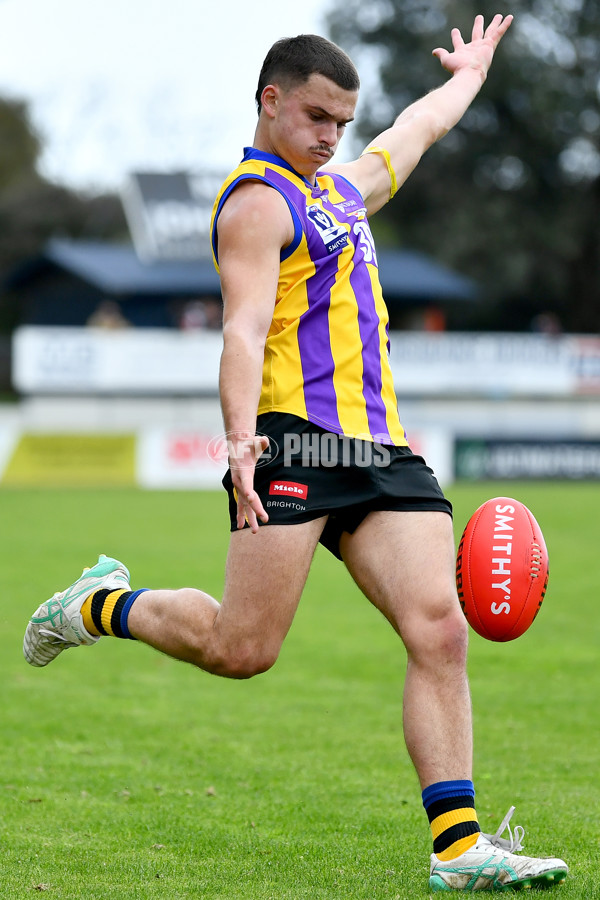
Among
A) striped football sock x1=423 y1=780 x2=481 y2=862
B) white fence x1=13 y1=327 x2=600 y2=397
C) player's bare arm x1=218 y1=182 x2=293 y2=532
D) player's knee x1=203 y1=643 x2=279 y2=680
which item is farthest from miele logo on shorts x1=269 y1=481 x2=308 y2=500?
white fence x1=13 y1=327 x2=600 y2=397

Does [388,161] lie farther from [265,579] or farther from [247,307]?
[265,579]

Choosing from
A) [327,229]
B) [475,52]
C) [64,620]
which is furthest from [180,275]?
[327,229]

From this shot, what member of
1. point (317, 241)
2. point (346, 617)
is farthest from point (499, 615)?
point (346, 617)

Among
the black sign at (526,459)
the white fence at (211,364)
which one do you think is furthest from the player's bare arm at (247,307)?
the white fence at (211,364)

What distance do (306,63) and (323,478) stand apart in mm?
1272

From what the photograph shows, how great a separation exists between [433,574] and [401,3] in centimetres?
3926

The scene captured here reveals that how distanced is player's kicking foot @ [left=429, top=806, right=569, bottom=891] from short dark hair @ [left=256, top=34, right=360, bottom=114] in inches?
92.0

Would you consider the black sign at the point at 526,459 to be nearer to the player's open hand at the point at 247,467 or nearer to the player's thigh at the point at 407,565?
the player's thigh at the point at 407,565

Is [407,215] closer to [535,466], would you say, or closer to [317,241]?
[535,466]

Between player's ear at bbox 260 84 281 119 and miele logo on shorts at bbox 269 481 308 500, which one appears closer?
miele logo on shorts at bbox 269 481 308 500

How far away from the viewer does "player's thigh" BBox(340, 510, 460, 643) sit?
3701 millimetres

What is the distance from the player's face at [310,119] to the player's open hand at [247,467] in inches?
38.0

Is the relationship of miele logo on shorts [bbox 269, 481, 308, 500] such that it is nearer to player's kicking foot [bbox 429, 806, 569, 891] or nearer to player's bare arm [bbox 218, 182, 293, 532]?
player's bare arm [bbox 218, 182, 293, 532]

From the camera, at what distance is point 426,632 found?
3693 mm
